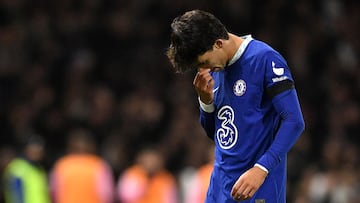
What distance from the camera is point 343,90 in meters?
12.0

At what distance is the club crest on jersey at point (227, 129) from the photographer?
480cm

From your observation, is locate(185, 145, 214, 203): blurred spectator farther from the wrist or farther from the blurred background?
the wrist

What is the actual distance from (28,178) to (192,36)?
5.45 metres

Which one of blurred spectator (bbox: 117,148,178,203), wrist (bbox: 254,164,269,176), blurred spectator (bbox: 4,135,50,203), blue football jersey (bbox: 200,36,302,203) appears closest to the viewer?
wrist (bbox: 254,164,269,176)

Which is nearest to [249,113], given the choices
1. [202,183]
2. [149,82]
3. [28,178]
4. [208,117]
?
[208,117]

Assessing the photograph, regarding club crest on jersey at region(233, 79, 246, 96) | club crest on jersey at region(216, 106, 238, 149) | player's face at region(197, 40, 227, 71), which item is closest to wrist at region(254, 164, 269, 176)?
club crest on jersey at region(216, 106, 238, 149)

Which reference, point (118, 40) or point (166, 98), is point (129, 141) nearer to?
point (166, 98)

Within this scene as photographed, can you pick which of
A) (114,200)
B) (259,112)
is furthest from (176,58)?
(114,200)

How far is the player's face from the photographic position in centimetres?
458

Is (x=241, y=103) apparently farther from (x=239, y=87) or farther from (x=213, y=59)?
(x=213, y=59)

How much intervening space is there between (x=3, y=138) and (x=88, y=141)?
73.6 inches

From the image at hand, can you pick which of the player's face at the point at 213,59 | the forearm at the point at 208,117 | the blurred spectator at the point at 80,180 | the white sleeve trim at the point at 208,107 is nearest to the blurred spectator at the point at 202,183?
the blurred spectator at the point at 80,180

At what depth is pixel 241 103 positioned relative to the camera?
4746 mm

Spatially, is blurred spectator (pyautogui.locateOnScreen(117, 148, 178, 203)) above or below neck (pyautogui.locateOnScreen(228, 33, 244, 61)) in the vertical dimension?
below
